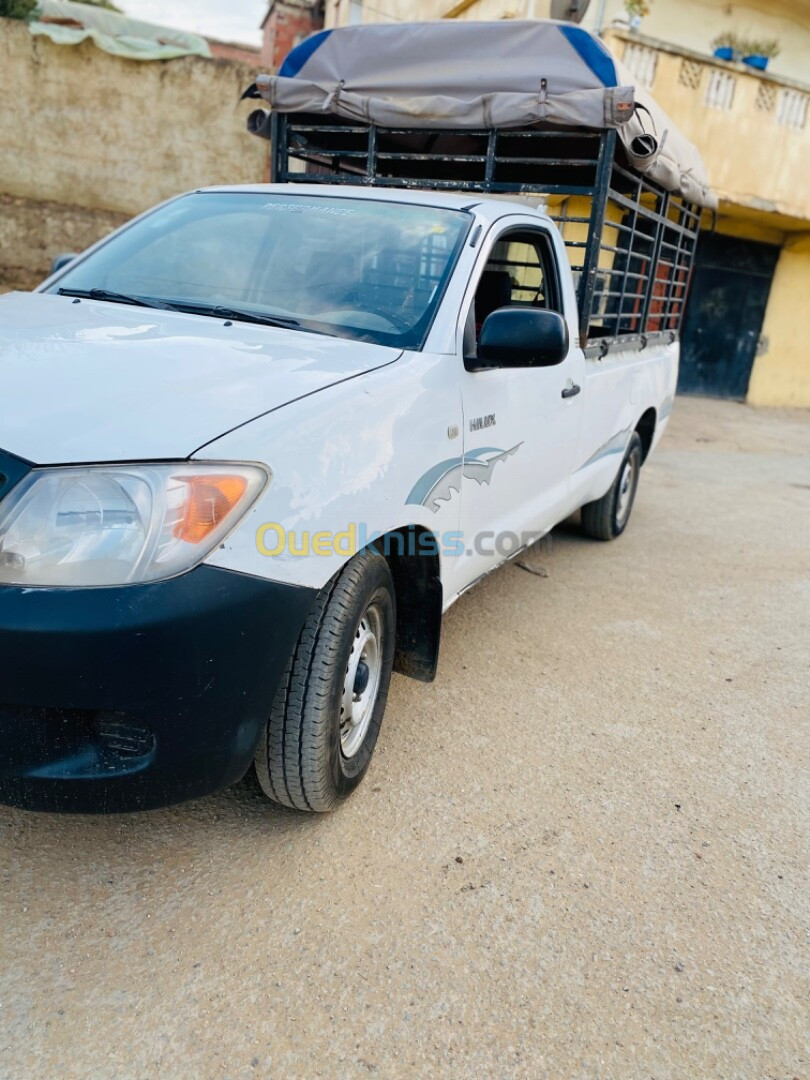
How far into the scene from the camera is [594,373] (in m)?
4.34

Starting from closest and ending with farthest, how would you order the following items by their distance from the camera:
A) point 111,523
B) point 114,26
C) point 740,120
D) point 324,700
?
point 111,523
point 324,700
point 740,120
point 114,26

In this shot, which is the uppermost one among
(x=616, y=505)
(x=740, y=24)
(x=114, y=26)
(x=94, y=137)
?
(x=740, y=24)

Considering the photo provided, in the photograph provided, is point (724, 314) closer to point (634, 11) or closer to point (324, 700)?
point (634, 11)

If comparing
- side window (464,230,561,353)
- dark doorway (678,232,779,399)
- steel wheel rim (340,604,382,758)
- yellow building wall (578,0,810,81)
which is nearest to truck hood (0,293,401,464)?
steel wheel rim (340,604,382,758)

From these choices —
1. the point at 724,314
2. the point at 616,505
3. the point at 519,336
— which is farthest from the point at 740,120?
the point at 519,336

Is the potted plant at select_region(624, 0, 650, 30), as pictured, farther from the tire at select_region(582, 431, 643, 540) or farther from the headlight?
the headlight

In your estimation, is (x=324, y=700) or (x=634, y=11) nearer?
(x=324, y=700)

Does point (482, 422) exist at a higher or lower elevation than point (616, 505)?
higher

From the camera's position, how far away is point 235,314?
2893mm

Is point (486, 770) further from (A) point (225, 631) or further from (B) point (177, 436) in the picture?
(B) point (177, 436)

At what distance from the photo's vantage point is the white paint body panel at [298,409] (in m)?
1.97

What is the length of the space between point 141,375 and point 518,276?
8.05ft

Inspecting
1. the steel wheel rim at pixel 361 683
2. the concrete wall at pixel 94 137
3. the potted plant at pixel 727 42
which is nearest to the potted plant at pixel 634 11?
the potted plant at pixel 727 42

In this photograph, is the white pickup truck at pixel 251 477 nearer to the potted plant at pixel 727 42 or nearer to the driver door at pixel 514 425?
the driver door at pixel 514 425
